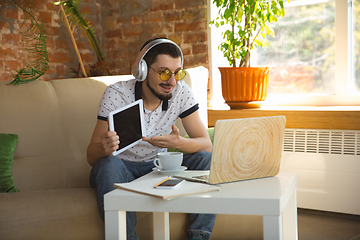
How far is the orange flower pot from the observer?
2.59 metres

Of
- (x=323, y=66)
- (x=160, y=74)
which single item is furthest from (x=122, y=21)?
(x=160, y=74)

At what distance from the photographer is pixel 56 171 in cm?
195

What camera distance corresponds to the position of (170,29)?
10.9 ft

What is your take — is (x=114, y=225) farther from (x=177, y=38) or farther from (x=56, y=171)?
(x=177, y=38)

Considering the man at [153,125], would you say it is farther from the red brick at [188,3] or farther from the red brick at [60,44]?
the red brick at [60,44]

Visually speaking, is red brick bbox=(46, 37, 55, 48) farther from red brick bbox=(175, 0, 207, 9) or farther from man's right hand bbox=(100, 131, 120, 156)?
man's right hand bbox=(100, 131, 120, 156)

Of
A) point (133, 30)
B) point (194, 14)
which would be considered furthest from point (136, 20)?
point (194, 14)

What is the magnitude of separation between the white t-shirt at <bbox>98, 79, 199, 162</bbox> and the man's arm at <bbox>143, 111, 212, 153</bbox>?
48 mm

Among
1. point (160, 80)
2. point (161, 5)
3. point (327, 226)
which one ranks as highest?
point (161, 5)

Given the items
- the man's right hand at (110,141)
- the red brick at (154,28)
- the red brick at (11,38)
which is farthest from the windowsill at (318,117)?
the red brick at (11,38)

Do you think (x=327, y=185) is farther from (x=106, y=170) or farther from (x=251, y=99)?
(x=106, y=170)

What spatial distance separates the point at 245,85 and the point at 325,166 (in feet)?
2.41

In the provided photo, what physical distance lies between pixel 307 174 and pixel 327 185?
13 centimetres

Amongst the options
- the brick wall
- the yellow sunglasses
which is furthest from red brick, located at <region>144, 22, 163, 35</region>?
the yellow sunglasses
